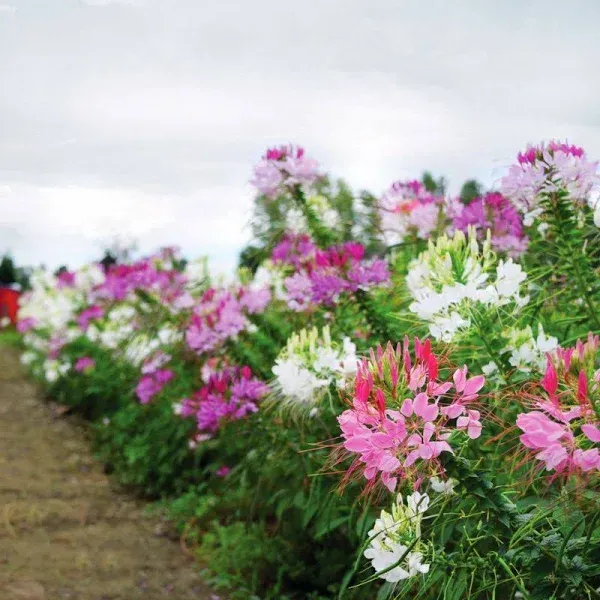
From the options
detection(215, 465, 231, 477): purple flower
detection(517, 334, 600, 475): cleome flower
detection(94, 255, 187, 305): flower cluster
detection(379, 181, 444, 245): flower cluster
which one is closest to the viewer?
detection(517, 334, 600, 475): cleome flower

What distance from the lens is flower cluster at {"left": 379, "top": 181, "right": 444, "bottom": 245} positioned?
9.70ft

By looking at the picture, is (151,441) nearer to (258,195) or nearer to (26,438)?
(26,438)

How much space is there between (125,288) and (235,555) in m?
1.69

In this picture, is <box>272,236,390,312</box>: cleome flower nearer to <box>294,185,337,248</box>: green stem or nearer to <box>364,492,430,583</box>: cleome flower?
<box>294,185,337,248</box>: green stem

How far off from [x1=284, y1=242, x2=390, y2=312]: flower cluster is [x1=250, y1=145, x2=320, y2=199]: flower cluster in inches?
13.8

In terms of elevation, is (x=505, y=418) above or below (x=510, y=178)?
below

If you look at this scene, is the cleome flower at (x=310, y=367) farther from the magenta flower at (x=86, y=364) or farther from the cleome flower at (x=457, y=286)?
the magenta flower at (x=86, y=364)

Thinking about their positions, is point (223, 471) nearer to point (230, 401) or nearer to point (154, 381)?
point (154, 381)

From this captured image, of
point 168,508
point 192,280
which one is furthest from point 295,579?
point 192,280

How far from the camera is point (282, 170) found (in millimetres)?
2750

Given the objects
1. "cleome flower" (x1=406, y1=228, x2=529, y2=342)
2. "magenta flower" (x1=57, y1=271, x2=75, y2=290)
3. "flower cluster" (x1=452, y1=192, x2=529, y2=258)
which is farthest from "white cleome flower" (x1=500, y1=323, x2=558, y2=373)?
"magenta flower" (x1=57, y1=271, x2=75, y2=290)

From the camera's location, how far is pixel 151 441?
15.5 feet

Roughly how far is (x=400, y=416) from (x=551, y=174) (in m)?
1.16

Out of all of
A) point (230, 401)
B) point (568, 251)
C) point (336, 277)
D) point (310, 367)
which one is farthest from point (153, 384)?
point (568, 251)
